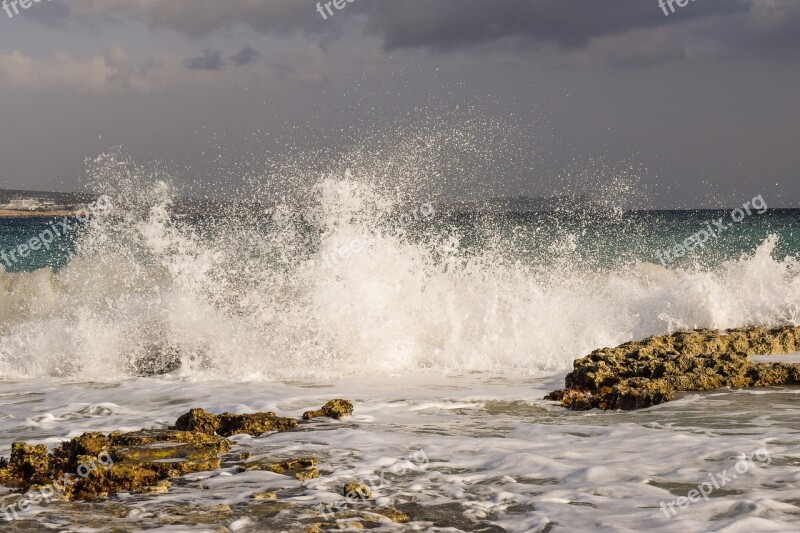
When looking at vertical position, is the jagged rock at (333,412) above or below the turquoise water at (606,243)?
below

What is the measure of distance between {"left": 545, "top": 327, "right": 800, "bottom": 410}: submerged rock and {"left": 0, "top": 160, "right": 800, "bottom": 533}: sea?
0.24 meters

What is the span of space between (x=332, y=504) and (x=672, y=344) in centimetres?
565

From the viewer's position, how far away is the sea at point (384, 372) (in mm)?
4270

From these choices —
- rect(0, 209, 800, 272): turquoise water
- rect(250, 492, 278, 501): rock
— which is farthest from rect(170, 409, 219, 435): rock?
rect(0, 209, 800, 272): turquoise water

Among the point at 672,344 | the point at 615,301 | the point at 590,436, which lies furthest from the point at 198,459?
the point at 615,301

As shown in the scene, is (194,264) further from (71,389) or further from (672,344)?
(672,344)

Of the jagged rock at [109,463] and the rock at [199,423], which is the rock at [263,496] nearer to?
the jagged rock at [109,463]

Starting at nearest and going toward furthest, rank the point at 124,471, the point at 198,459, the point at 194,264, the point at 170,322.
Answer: the point at 124,471
the point at 198,459
the point at 170,322
the point at 194,264

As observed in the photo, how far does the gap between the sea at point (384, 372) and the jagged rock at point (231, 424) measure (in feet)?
0.61

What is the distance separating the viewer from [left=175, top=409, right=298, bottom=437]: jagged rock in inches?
235

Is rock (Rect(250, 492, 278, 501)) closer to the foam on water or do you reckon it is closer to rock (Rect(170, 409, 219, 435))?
rock (Rect(170, 409, 219, 435))

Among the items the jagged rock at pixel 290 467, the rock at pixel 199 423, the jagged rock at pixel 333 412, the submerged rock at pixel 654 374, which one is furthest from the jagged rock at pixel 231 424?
the submerged rock at pixel 654 374

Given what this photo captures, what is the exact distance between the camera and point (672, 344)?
8719 millimetres

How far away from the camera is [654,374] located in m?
7.62
